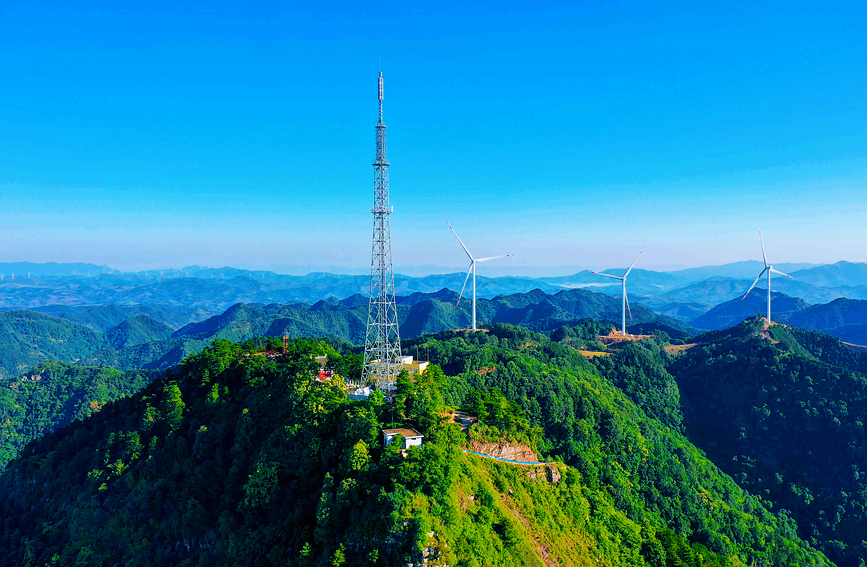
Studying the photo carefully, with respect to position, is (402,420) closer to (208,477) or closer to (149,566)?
(208,477)

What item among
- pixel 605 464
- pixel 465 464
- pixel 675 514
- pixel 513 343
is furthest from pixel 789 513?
pixel 465 464

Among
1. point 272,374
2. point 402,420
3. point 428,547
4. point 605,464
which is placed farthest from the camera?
point 605,464

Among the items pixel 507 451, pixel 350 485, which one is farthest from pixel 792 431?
pixel 350 485

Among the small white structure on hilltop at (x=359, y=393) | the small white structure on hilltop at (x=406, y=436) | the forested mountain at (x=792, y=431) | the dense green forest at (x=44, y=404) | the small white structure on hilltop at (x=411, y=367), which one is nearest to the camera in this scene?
the small white structure on hilltop at (x=406, y=436)

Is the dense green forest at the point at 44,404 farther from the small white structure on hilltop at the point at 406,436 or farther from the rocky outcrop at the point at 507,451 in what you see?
the rocky outcrop at the point at 507,451

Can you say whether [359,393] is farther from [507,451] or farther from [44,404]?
[44,404]

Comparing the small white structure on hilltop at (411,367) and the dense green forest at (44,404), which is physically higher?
the small white structure on hilltop at (411,367)

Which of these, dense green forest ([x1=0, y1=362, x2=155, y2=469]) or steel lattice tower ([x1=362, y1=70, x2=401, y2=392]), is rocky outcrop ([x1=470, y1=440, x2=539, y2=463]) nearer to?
steel lattice tower ([x1=362, y1=70, x2=401, y2=392])

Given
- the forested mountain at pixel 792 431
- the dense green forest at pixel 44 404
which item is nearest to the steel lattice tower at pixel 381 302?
the forested mountain at pixel 792 431
